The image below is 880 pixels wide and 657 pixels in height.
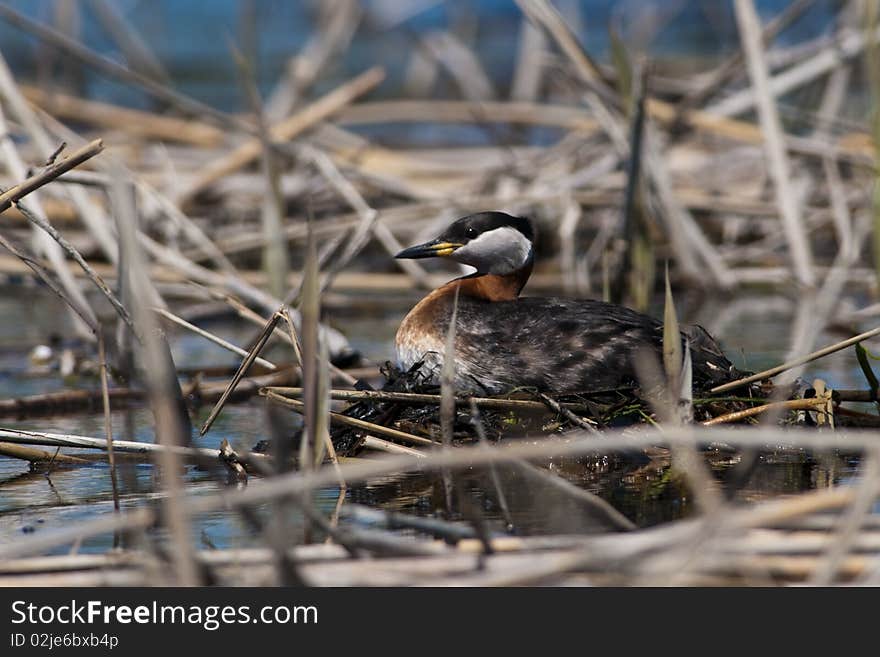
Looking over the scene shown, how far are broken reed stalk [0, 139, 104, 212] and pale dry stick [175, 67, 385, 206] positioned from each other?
4.38m

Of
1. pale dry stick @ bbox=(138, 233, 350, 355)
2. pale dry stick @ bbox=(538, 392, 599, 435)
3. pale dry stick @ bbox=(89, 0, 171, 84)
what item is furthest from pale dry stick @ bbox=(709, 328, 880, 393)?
pale dry stick @ bbox=(89, 0, 171, 84)

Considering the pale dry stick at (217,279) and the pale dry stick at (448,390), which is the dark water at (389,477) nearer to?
the pale dry stick at (448,390)

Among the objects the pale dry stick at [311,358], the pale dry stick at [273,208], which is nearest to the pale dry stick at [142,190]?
the pale dry stick at [273,208]

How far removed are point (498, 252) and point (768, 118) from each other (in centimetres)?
193

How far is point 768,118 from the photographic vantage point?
22.7 ft

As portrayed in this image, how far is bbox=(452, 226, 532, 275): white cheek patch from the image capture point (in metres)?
5.81

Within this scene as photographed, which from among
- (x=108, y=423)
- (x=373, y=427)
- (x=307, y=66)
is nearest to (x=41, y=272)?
(x=108, y=423)

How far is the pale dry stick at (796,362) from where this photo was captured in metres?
4.32

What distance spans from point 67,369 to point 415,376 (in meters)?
2.11

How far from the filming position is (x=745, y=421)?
459 cm

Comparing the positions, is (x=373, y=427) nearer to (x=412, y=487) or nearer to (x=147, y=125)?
(x=412, y=487)

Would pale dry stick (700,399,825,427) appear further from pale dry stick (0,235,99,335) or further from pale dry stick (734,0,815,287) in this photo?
pale dry stick (734,0,815,287)

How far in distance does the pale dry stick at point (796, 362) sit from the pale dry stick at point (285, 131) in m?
4.48

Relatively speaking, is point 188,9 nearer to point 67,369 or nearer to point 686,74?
point 686,74
